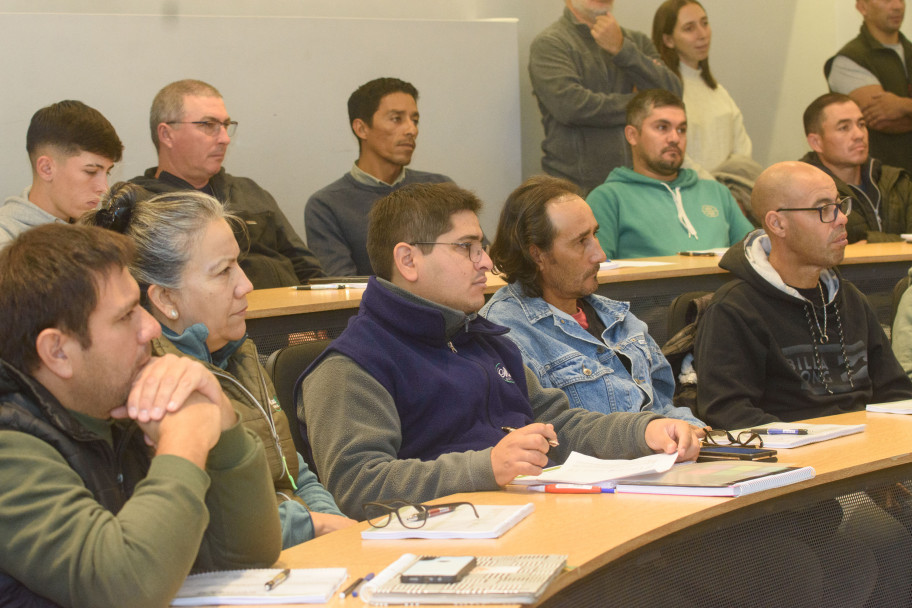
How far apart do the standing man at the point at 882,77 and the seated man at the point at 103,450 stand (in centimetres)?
559

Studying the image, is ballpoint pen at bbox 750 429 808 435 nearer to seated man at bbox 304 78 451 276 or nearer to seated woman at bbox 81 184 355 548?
seated woman at bbox 81 184 355 548

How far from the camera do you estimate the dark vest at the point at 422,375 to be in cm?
203

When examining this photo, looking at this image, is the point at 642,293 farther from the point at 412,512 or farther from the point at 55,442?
the point at 55,442

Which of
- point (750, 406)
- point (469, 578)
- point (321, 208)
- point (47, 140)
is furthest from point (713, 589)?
point (321, 208)

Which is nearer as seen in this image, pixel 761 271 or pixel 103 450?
pixel 103 450

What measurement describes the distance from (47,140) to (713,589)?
276 cm

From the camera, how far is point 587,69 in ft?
18.3

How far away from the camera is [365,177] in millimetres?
4773

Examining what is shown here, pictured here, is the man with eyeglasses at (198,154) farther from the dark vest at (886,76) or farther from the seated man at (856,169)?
the dark vest at (886,76)

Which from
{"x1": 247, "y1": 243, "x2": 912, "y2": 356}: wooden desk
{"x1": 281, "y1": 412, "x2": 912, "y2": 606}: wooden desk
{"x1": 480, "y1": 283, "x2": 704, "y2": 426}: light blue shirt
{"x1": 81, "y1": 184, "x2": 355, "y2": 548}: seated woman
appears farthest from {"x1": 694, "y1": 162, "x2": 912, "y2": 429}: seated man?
{"x1": 81, "y1": 184, "x2": 355, "y2": 548}: seated woman

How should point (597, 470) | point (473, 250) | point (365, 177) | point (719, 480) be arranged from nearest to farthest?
point (719, 480)
point (597, 470)
point (473, 250)
point (365, 177)

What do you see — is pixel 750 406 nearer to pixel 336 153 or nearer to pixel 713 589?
pixel 713 589

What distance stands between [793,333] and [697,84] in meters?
3.63

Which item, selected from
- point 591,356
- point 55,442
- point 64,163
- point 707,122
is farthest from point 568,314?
point 707,122
